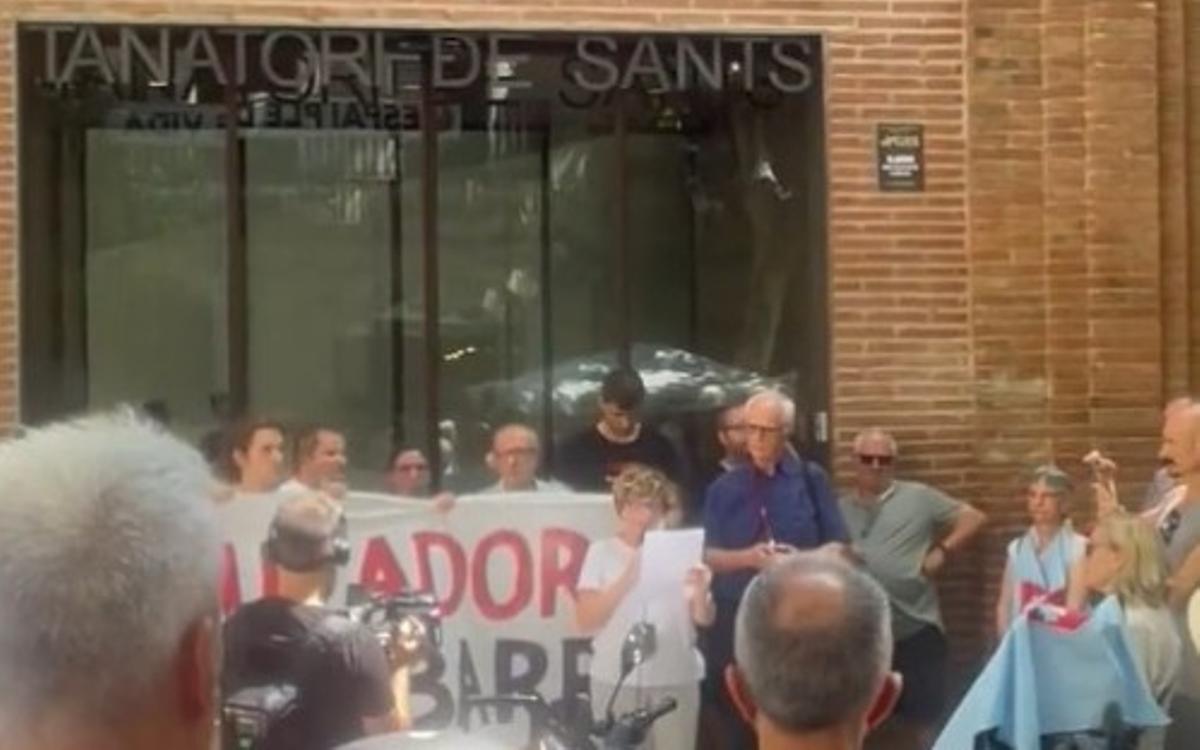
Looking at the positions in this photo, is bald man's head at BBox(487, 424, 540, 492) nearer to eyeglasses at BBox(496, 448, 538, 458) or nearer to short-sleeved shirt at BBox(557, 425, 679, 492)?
eyeglasses at BBox(496, 448, 538, 458)

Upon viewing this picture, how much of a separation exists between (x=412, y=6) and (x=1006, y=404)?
3.47m

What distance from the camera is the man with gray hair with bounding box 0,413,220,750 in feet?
8.19

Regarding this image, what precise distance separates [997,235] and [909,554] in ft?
6.05

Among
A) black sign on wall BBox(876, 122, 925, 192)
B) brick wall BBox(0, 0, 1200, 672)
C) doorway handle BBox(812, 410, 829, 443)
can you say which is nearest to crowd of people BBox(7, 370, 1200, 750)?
doorway handle BBox(812, 410, 829, 443)

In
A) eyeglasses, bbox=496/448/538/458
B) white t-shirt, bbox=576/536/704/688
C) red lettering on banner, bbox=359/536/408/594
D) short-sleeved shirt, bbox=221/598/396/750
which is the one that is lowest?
white t-shirt, bbox=576/536/704/688

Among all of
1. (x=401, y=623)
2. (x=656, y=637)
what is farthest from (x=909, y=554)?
(x=401, y=623)

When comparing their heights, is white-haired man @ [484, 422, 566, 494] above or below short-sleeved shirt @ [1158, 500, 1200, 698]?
above

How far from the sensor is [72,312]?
11.7 meters

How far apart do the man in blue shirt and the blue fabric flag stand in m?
2.42

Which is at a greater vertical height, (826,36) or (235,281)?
(826,36)

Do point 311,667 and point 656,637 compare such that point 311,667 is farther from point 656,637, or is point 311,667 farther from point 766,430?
point 766,430

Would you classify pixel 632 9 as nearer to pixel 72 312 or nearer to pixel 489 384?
pixel 489 384

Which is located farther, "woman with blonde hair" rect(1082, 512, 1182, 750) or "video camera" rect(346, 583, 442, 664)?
"woman with blonde hair" rect(1082, 512, 1182, 750)

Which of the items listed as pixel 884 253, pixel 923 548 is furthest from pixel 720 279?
pixel 923 548
